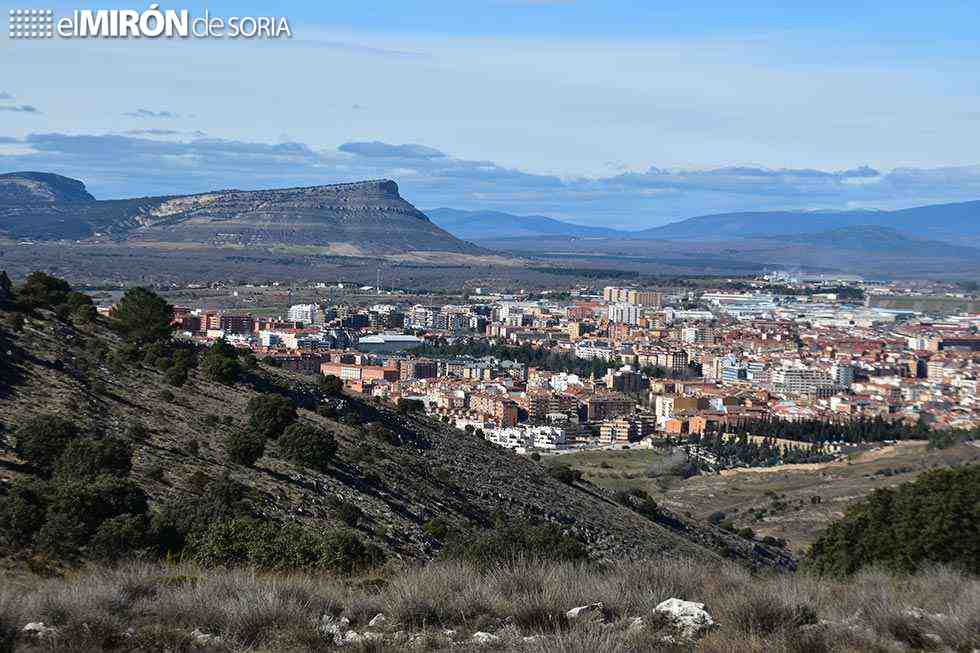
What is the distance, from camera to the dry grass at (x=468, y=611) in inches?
215

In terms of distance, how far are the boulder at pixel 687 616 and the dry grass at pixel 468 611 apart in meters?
0.08

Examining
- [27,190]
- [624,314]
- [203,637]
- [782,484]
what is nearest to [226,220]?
[27,190]

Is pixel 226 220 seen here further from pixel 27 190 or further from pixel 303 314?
pixel 303 314

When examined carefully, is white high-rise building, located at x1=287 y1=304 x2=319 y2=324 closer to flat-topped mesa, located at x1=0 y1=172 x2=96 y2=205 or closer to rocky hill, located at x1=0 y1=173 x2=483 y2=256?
rocky hill, located at x1=0 y1=173 x2=483 y2=256

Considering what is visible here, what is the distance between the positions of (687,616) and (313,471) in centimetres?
1041

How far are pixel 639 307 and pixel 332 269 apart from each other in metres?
41.9

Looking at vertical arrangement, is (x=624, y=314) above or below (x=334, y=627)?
below

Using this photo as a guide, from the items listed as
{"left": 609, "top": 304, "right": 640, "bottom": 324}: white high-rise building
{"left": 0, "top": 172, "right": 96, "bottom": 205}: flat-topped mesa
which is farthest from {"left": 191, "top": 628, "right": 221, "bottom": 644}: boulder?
{"left": 0, "top": 172, "right": 96, "bottom": 205}: flat-topped mesa

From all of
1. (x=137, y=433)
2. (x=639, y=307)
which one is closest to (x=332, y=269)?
(x=639, y=307)

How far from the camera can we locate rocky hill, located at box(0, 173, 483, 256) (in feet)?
536

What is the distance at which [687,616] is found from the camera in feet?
19.4

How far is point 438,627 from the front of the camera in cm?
600

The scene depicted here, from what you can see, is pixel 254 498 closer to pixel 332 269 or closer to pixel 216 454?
pixel 216 454

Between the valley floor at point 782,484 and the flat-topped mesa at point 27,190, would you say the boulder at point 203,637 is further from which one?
the flat-topped mesa at point 27,190
